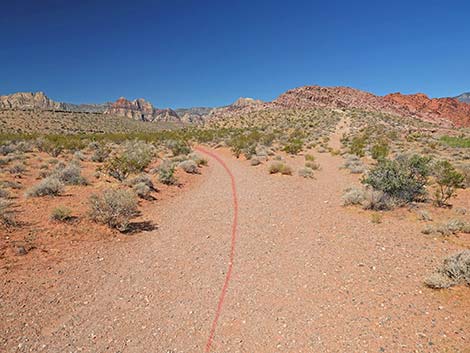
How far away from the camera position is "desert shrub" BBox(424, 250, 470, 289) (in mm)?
4695

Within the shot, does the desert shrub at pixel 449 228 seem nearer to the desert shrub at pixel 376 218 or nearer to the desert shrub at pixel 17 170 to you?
the desert shrub at pixel 376 218

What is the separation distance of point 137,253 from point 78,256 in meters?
1.27

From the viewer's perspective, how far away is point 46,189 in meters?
10.2

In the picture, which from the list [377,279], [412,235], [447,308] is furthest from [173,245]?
[412,235]

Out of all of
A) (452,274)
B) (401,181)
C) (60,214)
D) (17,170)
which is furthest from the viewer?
(17,170)

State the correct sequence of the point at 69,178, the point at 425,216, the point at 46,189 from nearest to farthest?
the point at 425,216, the point at 46,189, the point at 69,178

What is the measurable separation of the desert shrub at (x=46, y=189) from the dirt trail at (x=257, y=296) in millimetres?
5229

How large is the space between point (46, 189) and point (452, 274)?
1214 cm

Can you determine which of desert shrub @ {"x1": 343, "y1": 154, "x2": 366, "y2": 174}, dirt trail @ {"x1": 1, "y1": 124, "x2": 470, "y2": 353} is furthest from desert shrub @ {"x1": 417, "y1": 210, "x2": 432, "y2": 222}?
desert shrub @ {"x1": 343, "y1": 154, "x2": 366, "y2": 174}

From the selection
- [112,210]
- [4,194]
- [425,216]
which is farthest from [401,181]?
[4,194]

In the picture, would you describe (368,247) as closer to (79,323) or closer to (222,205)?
(222,205)

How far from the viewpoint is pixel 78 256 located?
247 inches

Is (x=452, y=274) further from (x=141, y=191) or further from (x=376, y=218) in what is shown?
(x=141, y=191)

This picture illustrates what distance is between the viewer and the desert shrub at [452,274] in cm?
469
